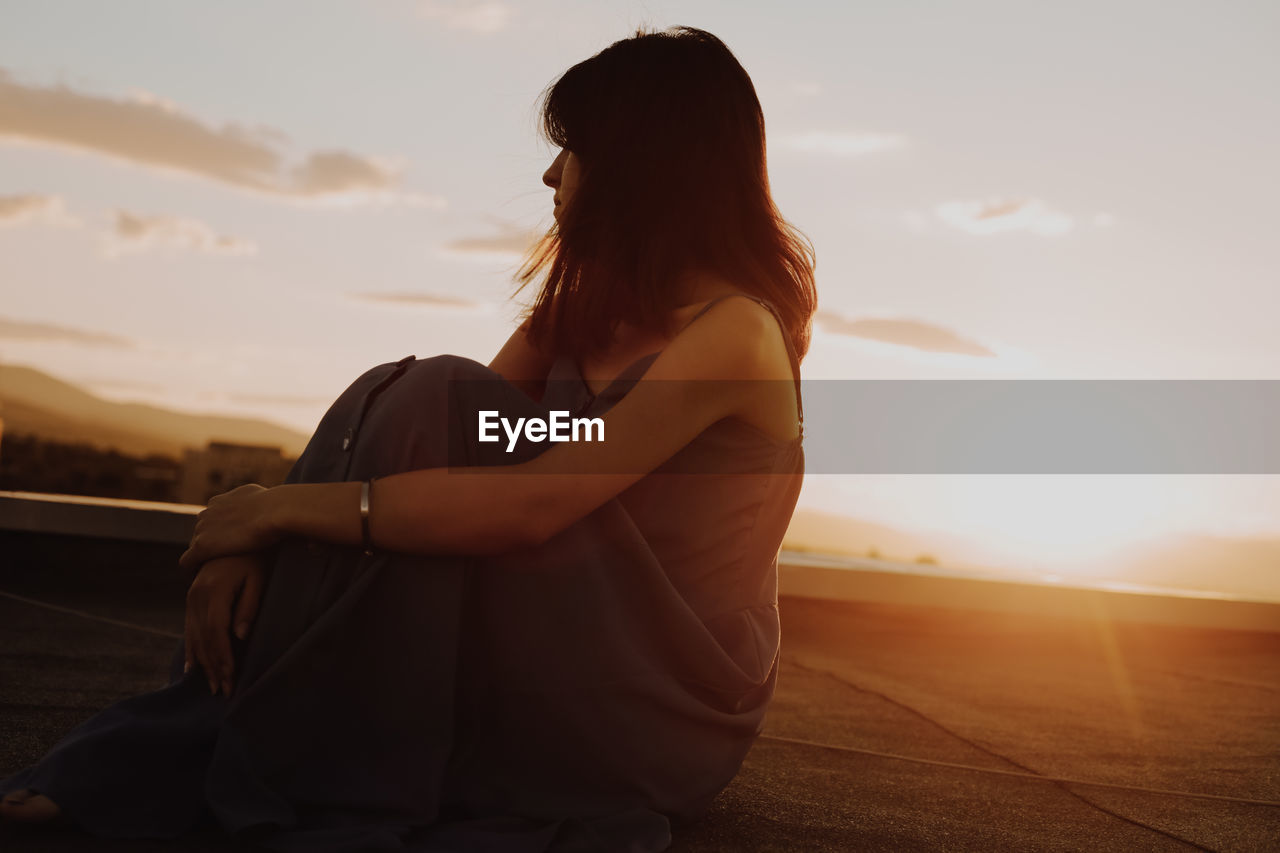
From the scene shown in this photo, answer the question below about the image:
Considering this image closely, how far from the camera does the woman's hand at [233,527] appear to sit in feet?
3.69

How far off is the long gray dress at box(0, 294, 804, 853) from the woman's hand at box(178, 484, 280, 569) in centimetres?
4

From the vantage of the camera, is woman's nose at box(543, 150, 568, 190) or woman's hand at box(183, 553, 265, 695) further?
woman's nose at box(543, 150, 568, 190)

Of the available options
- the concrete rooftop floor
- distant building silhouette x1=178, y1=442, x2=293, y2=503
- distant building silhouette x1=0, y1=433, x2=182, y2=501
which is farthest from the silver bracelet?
distant building silhouette x1=178, y1=442, x2=293, y2=503

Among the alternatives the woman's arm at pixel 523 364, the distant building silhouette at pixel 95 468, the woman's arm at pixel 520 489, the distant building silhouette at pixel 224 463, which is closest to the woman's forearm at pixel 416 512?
the woman's arm at pixel 520 489

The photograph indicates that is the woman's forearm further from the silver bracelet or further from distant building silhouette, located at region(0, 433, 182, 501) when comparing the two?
distant building silhouette, located at region(0, 433, 182, 501)

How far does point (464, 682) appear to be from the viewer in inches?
47.4

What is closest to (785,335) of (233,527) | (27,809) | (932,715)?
(233,527)

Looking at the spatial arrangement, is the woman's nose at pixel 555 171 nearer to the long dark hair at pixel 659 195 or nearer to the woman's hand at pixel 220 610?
the long dark hair at pixel 659 195

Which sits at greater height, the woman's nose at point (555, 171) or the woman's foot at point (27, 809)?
the woman's nose at point (555, 171)

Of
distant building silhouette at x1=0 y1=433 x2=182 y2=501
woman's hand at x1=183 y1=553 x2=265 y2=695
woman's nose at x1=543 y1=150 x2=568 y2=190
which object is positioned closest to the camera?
woman's hand at x1=183 y1=553 x2=265 y2=695

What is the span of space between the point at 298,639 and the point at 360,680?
8cm

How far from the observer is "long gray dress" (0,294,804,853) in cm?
110

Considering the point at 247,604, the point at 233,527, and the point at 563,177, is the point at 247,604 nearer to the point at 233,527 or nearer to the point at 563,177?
the point at 233,527

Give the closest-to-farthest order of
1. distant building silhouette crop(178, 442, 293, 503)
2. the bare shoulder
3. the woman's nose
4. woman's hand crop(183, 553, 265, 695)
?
woman's hand crop(183, 553, 265, 695), the bare shoulder, the woman's nose, distant building silhouette crop(178, 442, 293, 503)
